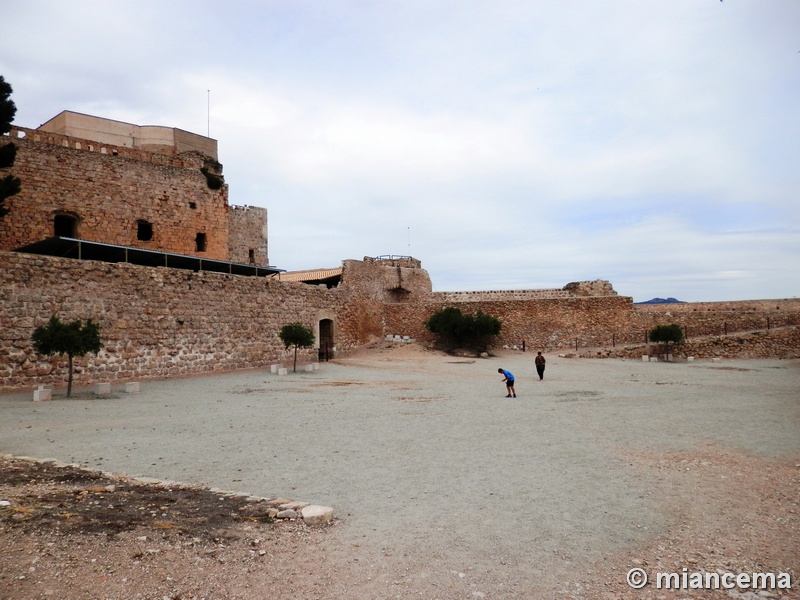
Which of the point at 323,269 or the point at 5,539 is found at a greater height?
the point at 323,269

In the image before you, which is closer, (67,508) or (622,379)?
(67,508)

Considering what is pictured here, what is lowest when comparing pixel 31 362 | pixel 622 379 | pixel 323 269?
pixel 622 379

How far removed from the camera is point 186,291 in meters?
17.1

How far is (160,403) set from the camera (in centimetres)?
1173

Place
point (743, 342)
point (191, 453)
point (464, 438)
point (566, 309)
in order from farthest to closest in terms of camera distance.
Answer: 1. point (566, 309)
2. point (743, 342)
3. point (464, 438)
4. point (191, 453)

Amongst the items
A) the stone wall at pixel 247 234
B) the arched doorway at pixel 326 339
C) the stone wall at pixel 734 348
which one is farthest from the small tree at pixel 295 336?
the stone wall at pixel 734 348

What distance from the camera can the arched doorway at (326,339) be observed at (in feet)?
81.3

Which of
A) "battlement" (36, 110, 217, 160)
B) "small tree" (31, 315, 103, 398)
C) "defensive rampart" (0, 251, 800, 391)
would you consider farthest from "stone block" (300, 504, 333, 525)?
"battlement" (36, 110, 217, 160)

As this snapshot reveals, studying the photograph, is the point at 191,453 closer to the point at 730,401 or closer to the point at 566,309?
the point at 730,401

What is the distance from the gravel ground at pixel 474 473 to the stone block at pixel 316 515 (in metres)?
0.14

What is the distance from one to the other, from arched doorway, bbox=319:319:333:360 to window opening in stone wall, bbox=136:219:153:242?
8.71m

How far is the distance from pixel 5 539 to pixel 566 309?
29247 millimetres

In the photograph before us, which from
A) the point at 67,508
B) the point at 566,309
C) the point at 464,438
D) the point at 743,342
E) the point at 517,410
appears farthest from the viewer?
the point at 566,309

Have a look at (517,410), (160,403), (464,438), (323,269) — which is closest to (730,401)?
(517,410)
